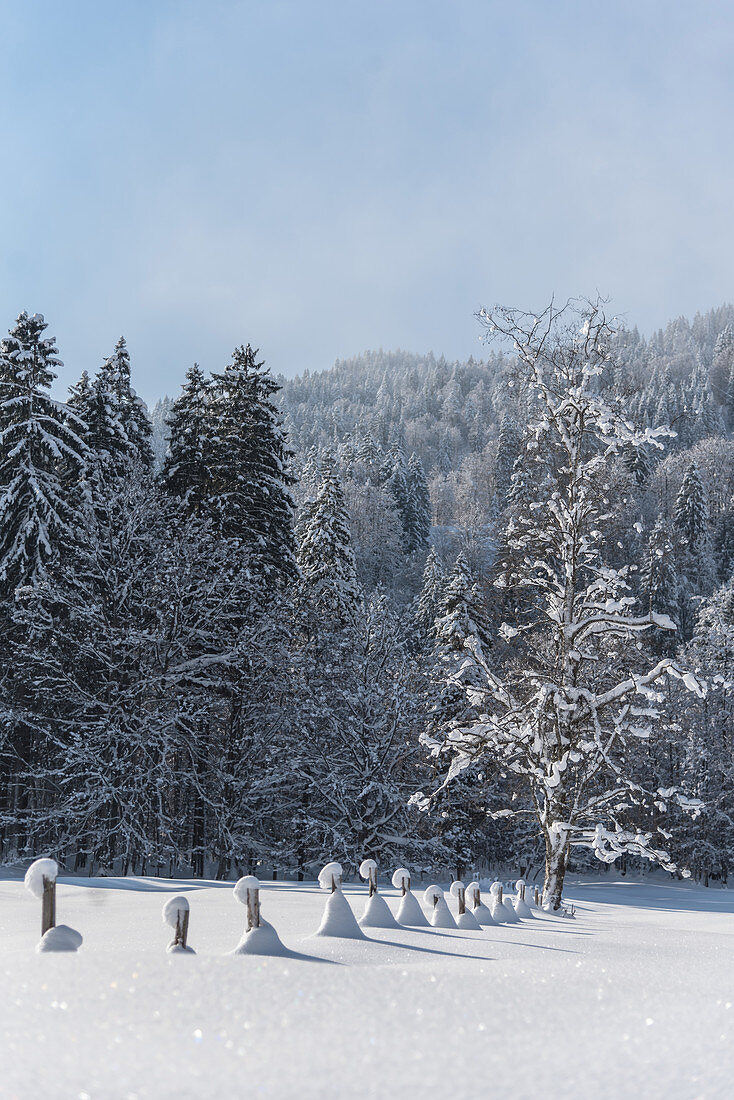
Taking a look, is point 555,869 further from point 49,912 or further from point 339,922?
point 49,912

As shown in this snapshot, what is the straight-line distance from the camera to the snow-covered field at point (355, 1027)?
2398 mm

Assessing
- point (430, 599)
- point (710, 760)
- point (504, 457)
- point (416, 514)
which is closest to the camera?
point (710, 760)

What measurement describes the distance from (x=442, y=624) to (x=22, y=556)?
18.4m

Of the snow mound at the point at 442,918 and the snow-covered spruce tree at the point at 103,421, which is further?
the snow-covered spruce tree at the point at 103,421

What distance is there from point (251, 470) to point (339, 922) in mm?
20450

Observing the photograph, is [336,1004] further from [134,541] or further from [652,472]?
[652,472]

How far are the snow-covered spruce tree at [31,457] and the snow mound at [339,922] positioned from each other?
54.9ft

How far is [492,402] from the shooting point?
179m

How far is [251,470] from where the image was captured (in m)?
25.0

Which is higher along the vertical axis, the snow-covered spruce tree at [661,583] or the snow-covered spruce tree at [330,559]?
the snow-covered spruce tree at [661,583]

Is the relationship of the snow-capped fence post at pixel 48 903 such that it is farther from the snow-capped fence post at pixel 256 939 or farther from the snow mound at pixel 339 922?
the snow mound at pixel 339 922

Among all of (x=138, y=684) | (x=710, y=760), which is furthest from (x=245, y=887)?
(x=710, y=760)

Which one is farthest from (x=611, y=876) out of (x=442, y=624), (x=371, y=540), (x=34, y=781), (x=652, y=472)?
(x=652, y=472)

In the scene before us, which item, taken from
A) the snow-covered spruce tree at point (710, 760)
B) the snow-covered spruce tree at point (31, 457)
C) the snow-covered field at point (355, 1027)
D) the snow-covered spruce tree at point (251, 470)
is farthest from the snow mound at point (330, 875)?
the snow-covered spruce tree at point (710, 760)
